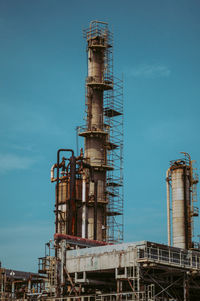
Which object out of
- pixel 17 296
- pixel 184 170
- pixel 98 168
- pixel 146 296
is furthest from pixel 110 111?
pixel 146 296

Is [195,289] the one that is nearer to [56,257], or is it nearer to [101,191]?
[56,257]


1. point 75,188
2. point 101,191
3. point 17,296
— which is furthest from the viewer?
point 101,191

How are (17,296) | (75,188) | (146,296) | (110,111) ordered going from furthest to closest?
(110,111), (75,188), (17,296), (146,296)

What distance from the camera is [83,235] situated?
6328 centimetres

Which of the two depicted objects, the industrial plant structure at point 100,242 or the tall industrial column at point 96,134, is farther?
the tall industrial column at point 96,134

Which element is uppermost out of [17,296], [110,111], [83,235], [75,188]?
[110,111]

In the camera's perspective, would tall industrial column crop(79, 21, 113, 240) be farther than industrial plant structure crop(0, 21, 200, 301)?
Yes

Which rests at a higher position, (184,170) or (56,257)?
(184,170)

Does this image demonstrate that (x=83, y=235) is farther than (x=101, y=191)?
No

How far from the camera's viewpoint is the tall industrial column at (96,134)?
67500mm

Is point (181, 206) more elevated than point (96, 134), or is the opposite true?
point (96, 134)

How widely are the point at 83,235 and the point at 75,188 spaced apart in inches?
208

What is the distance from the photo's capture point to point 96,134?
233 feet

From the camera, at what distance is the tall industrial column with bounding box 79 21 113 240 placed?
221ft
